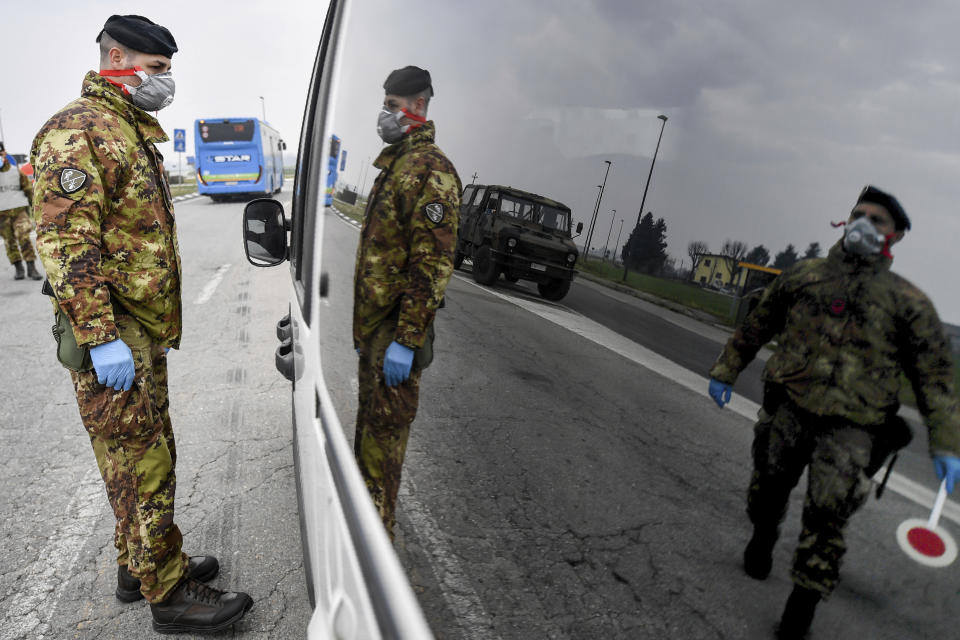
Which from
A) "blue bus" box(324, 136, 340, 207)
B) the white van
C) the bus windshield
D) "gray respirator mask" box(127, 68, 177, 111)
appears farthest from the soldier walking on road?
the bus windshield

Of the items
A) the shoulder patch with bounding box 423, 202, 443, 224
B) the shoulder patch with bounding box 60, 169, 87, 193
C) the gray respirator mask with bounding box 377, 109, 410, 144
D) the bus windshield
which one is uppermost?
the bus windshield

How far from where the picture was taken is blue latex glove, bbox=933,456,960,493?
17.9 inches

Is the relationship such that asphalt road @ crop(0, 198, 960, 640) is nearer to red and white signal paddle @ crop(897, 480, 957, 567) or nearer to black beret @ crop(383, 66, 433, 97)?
red and white signal paddle @ crop(897, 480, 957, 567)

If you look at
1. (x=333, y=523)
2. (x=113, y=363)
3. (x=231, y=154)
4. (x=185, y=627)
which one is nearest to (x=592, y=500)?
(x=333, y=523)

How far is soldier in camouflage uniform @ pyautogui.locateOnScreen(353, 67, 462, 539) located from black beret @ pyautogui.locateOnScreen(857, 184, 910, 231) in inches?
20.3

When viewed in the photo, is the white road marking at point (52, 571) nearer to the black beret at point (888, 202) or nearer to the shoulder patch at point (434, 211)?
the shoulder patch at point (434, 211)

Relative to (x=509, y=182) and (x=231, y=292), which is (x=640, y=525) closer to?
(x=509, y=182)

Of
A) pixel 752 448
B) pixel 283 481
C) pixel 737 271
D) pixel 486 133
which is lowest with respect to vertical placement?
pixel 283 481

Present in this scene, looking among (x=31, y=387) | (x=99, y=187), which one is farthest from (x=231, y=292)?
(x=99, y=187)

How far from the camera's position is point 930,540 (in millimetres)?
431

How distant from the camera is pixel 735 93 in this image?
0.61 m

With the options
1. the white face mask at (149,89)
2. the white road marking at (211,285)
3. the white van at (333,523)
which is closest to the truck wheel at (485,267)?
the white van at (333,523)

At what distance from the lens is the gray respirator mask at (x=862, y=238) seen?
519 millimetres

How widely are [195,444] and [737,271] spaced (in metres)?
3.58
